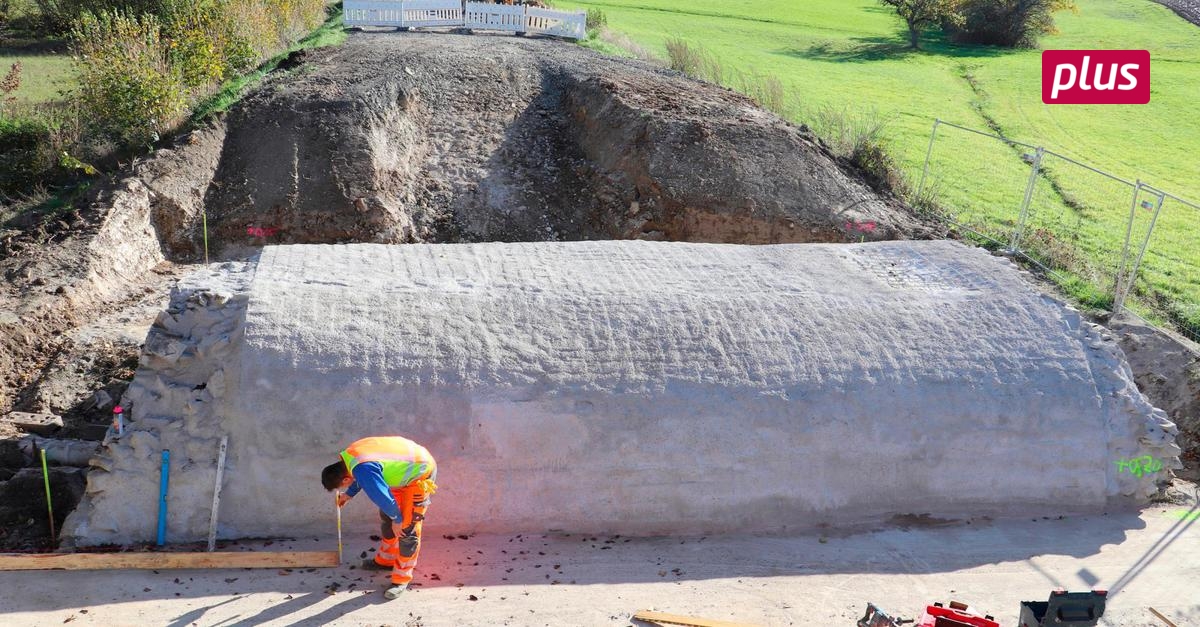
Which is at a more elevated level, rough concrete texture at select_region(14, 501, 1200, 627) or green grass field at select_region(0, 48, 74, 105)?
green grass field at select_region(0, 48, 74, 105)

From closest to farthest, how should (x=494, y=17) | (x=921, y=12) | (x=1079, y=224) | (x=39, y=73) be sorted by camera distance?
(x=1079, y=224) < (x=39, y=73) < (x=494, y=17) < (x=921, y=12)

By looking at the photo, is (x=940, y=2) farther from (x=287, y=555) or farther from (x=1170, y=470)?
(x=287, y=555)

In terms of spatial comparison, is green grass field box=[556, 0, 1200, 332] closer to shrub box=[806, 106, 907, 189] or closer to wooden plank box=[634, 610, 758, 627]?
shrub box=[806, 106, 907, 189]

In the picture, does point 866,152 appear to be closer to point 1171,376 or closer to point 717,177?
point 717,177

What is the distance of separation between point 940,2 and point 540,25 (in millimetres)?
18023

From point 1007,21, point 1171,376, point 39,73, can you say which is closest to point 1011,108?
point 1007,21

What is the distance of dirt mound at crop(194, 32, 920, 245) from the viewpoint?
48.4ft

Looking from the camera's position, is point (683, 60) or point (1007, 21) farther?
point (1007, 21)

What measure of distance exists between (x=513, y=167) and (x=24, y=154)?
788 centimetres

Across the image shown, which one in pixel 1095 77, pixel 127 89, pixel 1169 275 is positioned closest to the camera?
pixel 1169 275

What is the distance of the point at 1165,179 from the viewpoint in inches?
845

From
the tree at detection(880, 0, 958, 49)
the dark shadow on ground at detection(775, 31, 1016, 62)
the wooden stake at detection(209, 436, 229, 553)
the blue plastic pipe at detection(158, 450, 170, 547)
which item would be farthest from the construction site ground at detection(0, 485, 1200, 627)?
the tree at detection(880, 0, 958, 49)

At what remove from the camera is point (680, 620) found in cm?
715

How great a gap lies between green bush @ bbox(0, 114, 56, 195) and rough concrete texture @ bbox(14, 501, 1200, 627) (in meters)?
10.4
